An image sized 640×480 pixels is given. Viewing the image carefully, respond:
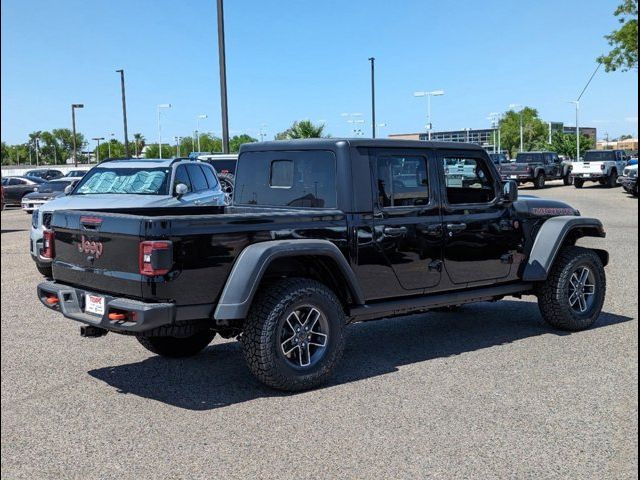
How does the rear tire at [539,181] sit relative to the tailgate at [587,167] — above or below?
below

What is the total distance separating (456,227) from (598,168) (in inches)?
1321

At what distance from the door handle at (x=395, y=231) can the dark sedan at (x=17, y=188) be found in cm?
2913

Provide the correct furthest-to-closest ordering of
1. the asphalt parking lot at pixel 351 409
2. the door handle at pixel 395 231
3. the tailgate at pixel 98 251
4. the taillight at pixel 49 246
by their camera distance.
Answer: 1. the door handle at pixel 395 231
2. the taillight at pixel 49 246
3. the tailgate at pixel 98 251
4. the asphalt parking lot at pixel 351 409

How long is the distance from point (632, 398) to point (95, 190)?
8863 millimetres

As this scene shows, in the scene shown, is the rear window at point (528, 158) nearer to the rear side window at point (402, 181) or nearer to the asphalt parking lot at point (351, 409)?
the asphalt parking lot at point (351, 409)

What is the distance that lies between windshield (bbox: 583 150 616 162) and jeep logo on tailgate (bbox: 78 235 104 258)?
36.5 metres

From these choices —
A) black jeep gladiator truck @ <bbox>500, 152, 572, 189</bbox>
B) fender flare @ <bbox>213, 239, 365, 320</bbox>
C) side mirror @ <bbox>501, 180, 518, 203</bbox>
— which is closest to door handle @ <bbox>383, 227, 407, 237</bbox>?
fender flare @ <bbox>213, 239, 365, 320</bbox>

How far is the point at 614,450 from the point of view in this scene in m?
4.17

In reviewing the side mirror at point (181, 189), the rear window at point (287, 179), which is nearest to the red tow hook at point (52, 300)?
the rear window at point (287, 179)

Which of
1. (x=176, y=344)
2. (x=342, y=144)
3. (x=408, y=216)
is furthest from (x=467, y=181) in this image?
(x=176, y=344)

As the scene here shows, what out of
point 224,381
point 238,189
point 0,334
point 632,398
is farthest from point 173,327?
point 632,398

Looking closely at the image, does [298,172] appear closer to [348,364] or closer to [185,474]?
[348,364]

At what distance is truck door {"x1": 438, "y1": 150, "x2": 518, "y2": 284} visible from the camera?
6496 mm

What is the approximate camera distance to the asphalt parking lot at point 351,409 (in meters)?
4.02
